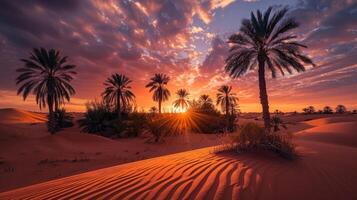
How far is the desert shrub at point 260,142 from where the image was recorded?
202 inches

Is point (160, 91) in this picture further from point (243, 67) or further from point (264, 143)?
point (264, 143)

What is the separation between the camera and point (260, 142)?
5.62 meters

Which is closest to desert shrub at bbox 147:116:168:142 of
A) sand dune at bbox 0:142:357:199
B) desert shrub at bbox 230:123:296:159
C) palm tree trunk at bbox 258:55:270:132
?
palm tree trunk at bbox 258:55:270:132

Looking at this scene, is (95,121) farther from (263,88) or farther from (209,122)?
(263,88)

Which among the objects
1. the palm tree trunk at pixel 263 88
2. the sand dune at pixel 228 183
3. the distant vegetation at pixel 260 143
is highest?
the palm tree trunk at pixel 263 88

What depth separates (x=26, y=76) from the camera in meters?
20.0

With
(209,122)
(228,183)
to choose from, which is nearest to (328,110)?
(209,122)

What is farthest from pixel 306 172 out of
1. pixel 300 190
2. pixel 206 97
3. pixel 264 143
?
pixel 206 97

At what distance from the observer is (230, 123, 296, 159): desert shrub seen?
202 inches

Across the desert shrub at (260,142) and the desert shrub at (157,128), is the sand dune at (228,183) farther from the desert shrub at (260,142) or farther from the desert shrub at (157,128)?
the desert shrub at (157,128)

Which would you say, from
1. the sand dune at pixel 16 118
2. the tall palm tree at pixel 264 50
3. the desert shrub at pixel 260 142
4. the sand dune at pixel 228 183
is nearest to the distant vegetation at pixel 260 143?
the desert shrub at pixel 260 142

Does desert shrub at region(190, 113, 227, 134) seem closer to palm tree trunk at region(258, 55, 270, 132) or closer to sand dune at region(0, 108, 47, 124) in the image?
palm tree trunk at region(258, 55, 270, 132)

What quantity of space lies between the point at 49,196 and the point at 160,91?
1354 inches

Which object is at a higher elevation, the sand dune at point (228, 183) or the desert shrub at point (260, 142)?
the desert shrub at point (260, 142)
